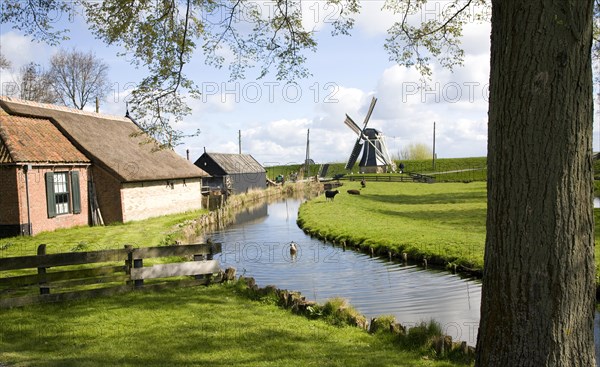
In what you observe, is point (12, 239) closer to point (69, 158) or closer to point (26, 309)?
point (69, 158)

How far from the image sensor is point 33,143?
20.8 meters

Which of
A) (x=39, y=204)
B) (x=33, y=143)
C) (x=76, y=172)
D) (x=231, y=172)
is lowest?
(x=39, y=204)

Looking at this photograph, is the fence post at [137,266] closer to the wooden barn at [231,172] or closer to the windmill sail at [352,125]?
the wooden barn at [231,172]

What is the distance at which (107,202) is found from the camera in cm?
2370

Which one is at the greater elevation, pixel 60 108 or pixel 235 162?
pixel 60 108

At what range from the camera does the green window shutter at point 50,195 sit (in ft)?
66.8

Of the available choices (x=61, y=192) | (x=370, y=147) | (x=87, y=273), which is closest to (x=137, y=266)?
(x=87, y=273)

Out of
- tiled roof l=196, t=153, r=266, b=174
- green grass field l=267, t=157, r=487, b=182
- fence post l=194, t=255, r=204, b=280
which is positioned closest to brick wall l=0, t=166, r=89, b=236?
fence post l=194, t=255, r=204, b=280

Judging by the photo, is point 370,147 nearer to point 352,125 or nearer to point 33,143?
point 352,125

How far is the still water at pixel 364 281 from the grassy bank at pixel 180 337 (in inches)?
106

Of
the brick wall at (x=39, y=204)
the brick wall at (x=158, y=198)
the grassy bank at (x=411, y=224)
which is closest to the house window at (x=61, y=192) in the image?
the brick wall at (x=39, y=204)

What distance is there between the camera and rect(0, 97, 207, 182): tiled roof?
927 inches

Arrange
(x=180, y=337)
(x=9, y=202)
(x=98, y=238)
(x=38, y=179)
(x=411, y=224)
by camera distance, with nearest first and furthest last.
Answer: (x=180, y=337) → (x=98, y=238) → (x=9, y=202) → (x=38, y=179) → (x=411, y=224)

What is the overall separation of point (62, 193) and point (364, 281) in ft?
45.9
